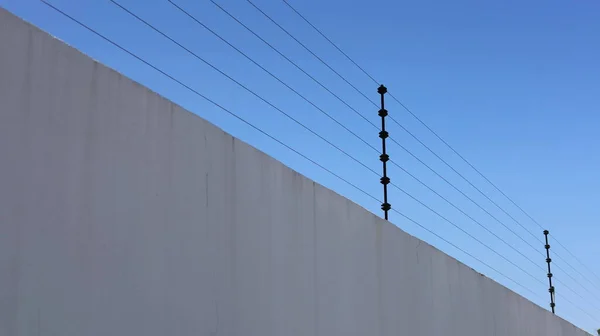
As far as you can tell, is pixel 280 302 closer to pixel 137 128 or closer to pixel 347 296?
pixel 347 296

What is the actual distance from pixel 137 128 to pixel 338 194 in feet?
6.67

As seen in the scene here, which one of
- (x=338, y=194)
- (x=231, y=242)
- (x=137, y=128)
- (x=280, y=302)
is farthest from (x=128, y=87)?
(x=338, y=194)

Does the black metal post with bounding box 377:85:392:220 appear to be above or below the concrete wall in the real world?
above

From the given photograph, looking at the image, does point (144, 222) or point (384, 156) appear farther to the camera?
point (384, 156)

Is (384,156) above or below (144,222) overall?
above

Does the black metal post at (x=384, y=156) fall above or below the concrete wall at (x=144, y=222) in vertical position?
above

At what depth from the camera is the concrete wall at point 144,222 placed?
320cm

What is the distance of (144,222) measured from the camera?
372cm

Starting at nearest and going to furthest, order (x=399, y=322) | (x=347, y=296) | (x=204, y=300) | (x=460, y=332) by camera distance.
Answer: (x=204, y=300) < (x=347, y=296) < (x=399, y=322) < (x=460, y=332)

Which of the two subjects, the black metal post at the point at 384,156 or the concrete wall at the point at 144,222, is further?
the black metal post at the point at 384,156

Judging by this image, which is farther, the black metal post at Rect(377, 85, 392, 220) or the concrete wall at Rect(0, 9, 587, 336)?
the black metal post at Rect(377, 85, 392, 220)

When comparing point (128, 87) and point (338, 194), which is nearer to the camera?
point (128, 87)

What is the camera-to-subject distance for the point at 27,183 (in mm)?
3203

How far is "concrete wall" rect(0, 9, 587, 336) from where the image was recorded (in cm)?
320
